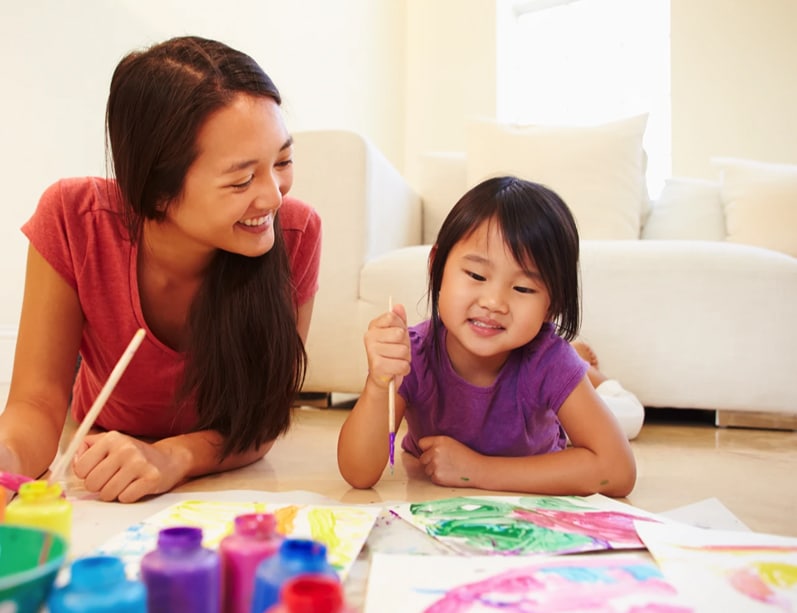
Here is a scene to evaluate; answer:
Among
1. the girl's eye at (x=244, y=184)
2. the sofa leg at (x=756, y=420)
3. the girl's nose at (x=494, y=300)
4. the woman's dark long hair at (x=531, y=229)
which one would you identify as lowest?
the sofa leg at (x=756, y=420)

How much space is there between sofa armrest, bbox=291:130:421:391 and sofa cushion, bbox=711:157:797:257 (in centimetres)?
111

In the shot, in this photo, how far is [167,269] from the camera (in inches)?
41.5

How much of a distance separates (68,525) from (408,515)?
1.17 ft

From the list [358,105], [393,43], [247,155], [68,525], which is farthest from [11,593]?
[393,43]

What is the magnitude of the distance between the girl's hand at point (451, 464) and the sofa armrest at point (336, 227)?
80cm

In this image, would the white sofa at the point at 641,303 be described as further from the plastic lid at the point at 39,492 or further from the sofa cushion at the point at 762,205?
the plastic lid at the point at 39,492

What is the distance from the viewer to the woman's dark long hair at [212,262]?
878 millimetres

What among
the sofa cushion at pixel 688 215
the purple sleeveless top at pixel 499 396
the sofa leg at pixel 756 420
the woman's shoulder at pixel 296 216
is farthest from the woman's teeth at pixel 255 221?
the sofa cushion at pixel 688 215

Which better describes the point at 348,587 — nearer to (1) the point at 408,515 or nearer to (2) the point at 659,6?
(1) the point at 408,515

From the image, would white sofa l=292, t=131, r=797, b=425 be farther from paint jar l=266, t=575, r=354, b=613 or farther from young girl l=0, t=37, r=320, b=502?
paint jar l=266, t=575, r=354, b=613

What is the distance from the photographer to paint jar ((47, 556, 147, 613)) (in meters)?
0.36

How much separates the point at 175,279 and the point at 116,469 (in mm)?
315

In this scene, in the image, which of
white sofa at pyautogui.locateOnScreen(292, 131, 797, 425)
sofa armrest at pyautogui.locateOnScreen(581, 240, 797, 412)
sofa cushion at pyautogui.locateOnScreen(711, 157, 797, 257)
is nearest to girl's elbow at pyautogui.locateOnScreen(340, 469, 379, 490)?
white sofa at pyautogui.locateOnScreen(292, 131, 797, 425)

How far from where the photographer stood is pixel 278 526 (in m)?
0.71
